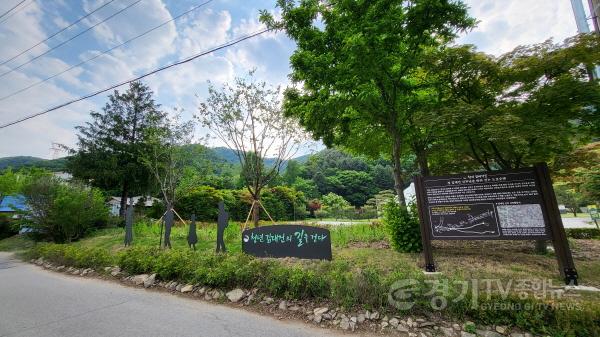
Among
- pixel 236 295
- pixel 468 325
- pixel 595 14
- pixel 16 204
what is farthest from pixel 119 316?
pixel 16 204

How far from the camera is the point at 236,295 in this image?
434 cm

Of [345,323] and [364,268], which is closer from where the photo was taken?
[345,323]

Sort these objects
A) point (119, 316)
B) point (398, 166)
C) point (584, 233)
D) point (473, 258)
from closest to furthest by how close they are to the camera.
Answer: point (119, 316)
point (473, 258)
point (398, 166)
point (584, 233)

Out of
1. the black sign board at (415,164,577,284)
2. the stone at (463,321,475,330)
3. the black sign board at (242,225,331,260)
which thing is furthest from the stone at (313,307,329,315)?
the black sign board at (415,164,577,284)

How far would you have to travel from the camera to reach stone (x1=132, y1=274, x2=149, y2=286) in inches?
216

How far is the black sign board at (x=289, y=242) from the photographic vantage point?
5246 millimetres

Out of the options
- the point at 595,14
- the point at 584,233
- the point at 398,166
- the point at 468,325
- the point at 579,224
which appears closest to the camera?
the point at 468,325

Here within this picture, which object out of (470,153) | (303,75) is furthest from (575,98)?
(303,75)

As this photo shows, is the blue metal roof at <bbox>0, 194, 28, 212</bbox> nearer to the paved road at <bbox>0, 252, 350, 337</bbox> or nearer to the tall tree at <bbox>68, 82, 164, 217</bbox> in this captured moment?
the tall tree at <bbox>68, 82, 164, 217</bbox>

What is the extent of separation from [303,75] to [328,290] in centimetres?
420

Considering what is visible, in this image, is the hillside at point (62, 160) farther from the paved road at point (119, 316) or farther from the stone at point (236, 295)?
the stone at point (236, 295)

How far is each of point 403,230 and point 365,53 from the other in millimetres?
3864

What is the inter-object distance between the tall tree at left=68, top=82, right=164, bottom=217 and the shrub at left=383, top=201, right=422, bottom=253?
17536 mm

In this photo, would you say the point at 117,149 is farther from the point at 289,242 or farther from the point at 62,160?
the point at 62,160
